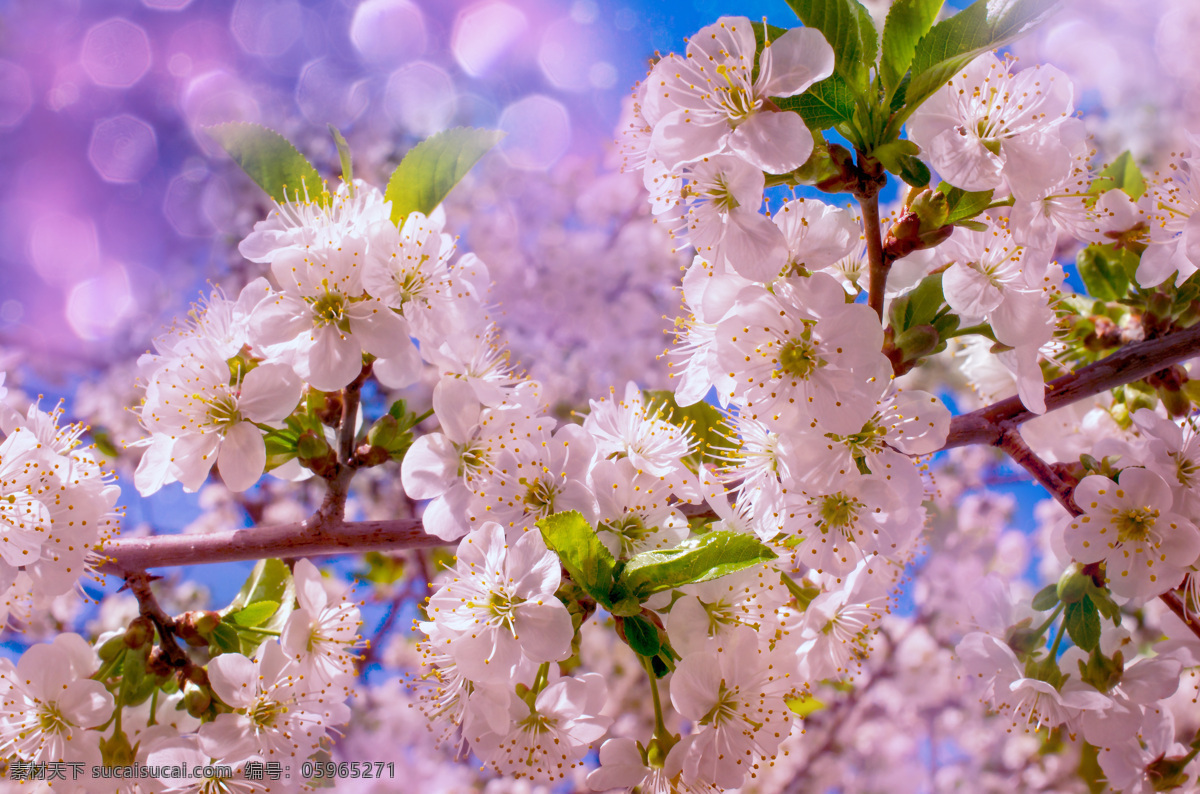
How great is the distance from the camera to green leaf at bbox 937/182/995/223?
0.92 m

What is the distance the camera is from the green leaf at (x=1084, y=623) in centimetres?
117

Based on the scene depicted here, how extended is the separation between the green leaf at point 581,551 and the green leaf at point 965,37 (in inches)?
26.1

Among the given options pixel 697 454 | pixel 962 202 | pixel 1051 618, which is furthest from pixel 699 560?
pixel 1051 618

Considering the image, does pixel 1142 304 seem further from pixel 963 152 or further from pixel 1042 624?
pixel 963 152

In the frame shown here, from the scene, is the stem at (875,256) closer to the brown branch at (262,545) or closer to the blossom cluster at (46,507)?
the brown branch at (262,545)

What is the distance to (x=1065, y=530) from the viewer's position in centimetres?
113

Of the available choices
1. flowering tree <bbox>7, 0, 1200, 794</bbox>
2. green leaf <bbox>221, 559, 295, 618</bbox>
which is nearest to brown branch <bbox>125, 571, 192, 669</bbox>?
flowering tree <bbox>7, 0, 1200, 794</bbox>

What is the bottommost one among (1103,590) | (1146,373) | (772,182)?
(1103,590)

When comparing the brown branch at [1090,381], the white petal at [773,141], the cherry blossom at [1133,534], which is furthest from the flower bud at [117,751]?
the cherry blossom at [1133,534]

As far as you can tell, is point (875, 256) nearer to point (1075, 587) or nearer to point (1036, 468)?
point (1036, 468)

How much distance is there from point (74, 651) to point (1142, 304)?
207 centimetres

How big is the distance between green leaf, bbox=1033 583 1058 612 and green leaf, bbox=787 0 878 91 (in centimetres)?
94

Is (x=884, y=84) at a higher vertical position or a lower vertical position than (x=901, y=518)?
higher

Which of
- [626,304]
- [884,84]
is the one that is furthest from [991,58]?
[626,304]
